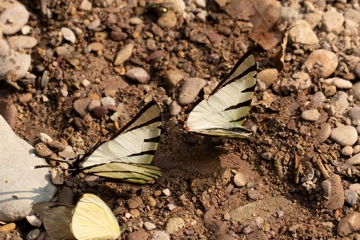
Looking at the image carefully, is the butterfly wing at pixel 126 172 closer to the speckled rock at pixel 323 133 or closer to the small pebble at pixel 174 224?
the small pebble at pixel 174 224

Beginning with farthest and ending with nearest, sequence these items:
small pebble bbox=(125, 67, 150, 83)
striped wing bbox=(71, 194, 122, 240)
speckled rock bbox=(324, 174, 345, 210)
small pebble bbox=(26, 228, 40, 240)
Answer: small pebble bbox=(125, 67, 150, 83) → speckled rock bbox=(324, 174, 345, 210) → small pebble bbox=(26, 228, 40, 240) → striped wing bbox=(71, 194, 122, 240)

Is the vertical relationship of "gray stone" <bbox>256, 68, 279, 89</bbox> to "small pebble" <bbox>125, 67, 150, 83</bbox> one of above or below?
above

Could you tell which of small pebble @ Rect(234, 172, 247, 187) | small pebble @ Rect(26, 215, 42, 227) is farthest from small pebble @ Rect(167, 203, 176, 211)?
small pebble @ Rect(26, 215, 42, 227)

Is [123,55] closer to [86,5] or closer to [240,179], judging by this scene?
[86,5]

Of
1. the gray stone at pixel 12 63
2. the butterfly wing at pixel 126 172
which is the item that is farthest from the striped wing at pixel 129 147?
the gray stone at pixel 12 63

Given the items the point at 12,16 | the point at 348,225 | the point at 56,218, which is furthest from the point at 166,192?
the point at 12,16

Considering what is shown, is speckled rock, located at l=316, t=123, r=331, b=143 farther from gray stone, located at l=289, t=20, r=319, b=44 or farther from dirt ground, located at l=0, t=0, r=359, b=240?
gray stone, located at l=289, t=20, r=319, b=44
